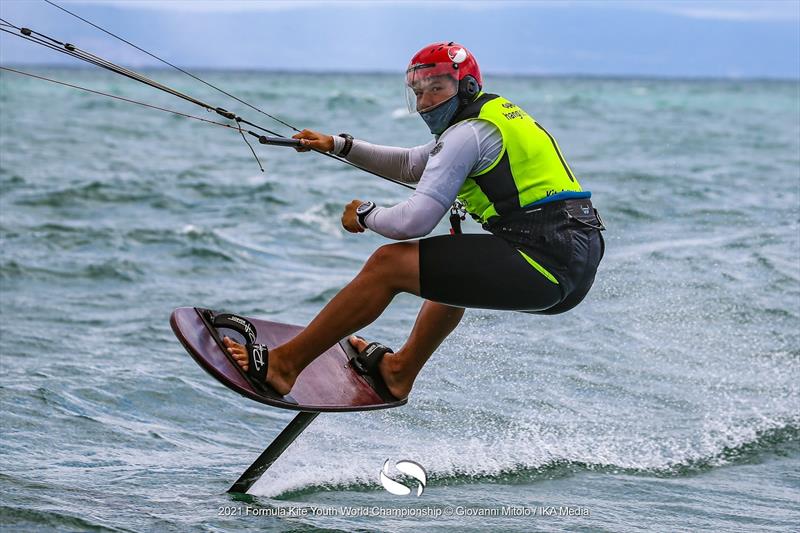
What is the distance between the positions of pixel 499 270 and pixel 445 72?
0.86 meters

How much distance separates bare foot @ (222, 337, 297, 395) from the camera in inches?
198

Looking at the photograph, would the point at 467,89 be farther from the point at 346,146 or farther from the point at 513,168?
the point at 346,146

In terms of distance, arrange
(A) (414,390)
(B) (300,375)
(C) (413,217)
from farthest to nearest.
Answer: (A) (414,390) → (B) (300,375) → (C) (413,217)

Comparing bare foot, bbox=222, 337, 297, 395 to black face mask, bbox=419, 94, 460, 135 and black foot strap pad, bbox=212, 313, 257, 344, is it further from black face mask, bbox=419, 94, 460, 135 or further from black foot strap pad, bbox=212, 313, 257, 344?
black face mask, bbox=419, 94, 460, 135

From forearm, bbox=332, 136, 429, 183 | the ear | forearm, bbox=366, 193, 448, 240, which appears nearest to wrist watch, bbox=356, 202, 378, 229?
forearm, bbox=366, 193, 448, 240

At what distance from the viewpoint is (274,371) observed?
505 cm

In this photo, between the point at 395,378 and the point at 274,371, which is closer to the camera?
the point at 274,371

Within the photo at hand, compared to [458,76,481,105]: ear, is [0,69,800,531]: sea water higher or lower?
lower

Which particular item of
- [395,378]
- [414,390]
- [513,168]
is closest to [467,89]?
[513,168]

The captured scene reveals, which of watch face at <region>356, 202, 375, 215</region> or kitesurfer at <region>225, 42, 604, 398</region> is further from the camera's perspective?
watch face at <region>356, 202, 375, 215</region>

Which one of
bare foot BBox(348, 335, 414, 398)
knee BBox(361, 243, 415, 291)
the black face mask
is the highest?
the black face mask

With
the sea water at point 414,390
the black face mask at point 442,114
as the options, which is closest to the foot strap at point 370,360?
the sea water at point 414,390

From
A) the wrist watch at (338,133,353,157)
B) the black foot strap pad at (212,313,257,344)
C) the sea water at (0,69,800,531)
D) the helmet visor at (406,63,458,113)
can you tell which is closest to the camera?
the helmet visor at (406,63,458,113)

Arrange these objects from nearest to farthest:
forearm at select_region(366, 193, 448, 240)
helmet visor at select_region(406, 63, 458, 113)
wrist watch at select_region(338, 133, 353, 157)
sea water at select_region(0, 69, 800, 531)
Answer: forearm at select_region(366, 193, 448, 240) → helmet visor at select_region(406, 63, 458, 113) → sea water at select_region(0, 69, 800, 531) → wrist watch at select_region(338, 133, 353, 157)
